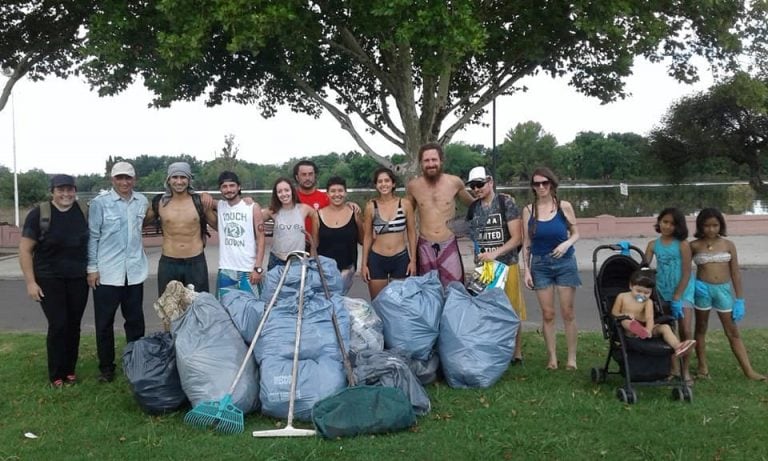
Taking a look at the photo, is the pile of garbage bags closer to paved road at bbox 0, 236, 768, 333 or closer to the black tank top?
the black tank top

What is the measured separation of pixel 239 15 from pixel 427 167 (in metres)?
6.02

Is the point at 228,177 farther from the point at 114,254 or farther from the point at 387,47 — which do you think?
the point at 387,47

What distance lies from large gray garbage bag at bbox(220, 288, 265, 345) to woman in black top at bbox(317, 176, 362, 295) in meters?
0.77

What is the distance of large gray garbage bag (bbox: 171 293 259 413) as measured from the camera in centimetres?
425

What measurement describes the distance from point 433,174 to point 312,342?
1800mm

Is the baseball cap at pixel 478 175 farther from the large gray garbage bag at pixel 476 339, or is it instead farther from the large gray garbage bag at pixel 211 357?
the large gray garbage bag at pixel 211 357

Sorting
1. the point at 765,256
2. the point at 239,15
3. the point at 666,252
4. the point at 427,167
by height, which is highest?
the point at 239,15

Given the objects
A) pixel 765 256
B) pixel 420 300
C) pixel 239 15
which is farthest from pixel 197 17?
pixel 765 256

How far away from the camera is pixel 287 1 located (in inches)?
405

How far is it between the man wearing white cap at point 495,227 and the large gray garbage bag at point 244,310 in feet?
6.02

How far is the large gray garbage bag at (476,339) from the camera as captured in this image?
480 cm

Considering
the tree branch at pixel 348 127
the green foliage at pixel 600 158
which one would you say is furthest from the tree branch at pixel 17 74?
the green foliage at pixel 600 158

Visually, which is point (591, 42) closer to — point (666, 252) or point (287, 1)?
point (287, 1)

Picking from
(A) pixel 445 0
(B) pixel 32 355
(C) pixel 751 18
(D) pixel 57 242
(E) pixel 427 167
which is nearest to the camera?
(D) pixel 57 242
